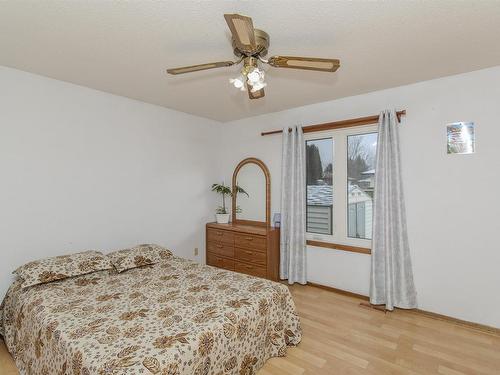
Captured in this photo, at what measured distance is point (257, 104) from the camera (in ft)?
11.8

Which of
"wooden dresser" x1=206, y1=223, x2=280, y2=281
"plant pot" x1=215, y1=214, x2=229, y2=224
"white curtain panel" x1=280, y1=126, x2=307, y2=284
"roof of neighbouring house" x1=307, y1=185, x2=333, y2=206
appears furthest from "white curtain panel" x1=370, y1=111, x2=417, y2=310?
"plant pot" x1=215, y1=214, x2=229, y2=224

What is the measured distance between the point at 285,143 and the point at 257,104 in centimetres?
65

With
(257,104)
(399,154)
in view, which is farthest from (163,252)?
(399,154)

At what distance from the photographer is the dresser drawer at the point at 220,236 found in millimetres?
3955

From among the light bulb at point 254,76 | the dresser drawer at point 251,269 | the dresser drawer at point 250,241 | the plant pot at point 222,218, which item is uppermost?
the light bulb at point 254,76

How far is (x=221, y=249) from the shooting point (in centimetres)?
407

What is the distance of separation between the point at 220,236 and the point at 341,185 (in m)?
1.92

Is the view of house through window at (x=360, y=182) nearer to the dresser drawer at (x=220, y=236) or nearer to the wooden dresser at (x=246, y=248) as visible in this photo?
the wooden dresser at (x=246, y=248)

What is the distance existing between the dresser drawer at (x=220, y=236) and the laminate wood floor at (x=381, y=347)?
1.46 metres

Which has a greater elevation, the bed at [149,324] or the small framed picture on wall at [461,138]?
the small framed picture on wall at [461,138]

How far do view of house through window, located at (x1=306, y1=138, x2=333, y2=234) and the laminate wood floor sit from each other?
1.11 meters

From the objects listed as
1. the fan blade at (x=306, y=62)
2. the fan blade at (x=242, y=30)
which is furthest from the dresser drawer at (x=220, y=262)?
the fan blade at (x=242, y=30)

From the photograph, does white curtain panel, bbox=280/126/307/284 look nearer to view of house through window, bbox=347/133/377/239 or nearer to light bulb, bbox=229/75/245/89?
view of house through window, bbox=347/133/377/239

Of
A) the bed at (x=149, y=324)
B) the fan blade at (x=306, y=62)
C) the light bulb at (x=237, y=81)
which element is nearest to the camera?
the bed at (x=149, y=324)
